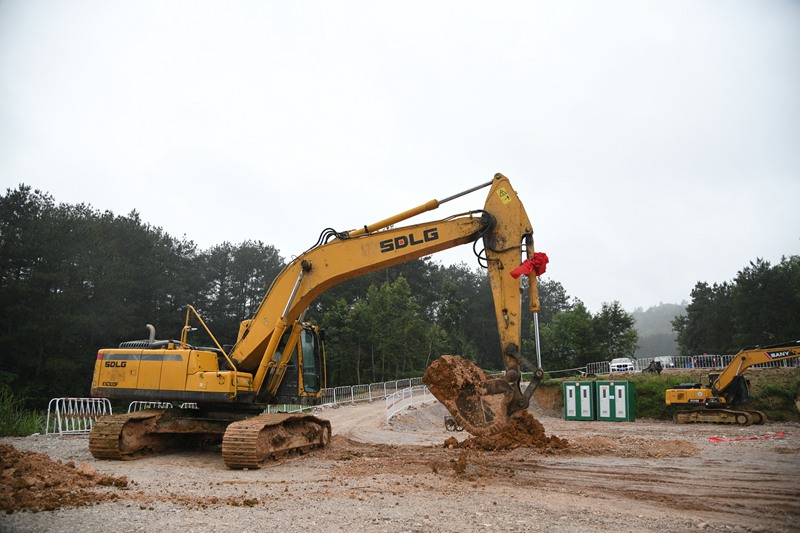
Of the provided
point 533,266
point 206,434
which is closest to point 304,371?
point 206,434

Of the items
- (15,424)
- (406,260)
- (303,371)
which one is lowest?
(15,424)

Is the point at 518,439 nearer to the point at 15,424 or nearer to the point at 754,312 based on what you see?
the point at 15,424

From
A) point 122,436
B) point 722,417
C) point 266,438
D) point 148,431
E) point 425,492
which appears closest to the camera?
point 425,492

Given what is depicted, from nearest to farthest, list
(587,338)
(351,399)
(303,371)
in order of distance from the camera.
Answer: (303,371)
(351,399)
(587,338)

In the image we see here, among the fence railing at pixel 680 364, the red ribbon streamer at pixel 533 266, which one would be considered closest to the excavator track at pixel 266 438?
the red ribbon streamer at pixel 533 266

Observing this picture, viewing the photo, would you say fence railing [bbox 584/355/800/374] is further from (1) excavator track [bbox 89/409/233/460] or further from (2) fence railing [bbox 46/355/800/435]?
(1) excavator track [bbox 89/409/233/460]

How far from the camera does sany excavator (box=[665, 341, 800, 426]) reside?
65.7 ft

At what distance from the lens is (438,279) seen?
238 feet

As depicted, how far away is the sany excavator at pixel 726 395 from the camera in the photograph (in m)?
20.0

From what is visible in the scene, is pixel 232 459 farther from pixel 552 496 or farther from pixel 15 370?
pixel 15 370

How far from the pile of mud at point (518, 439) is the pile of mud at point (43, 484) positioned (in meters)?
5.49

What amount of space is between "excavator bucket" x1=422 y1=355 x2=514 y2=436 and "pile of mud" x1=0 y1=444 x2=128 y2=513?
16.6 feet

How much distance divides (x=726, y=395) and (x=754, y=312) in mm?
39171

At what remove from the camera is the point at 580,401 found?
78.6ft
